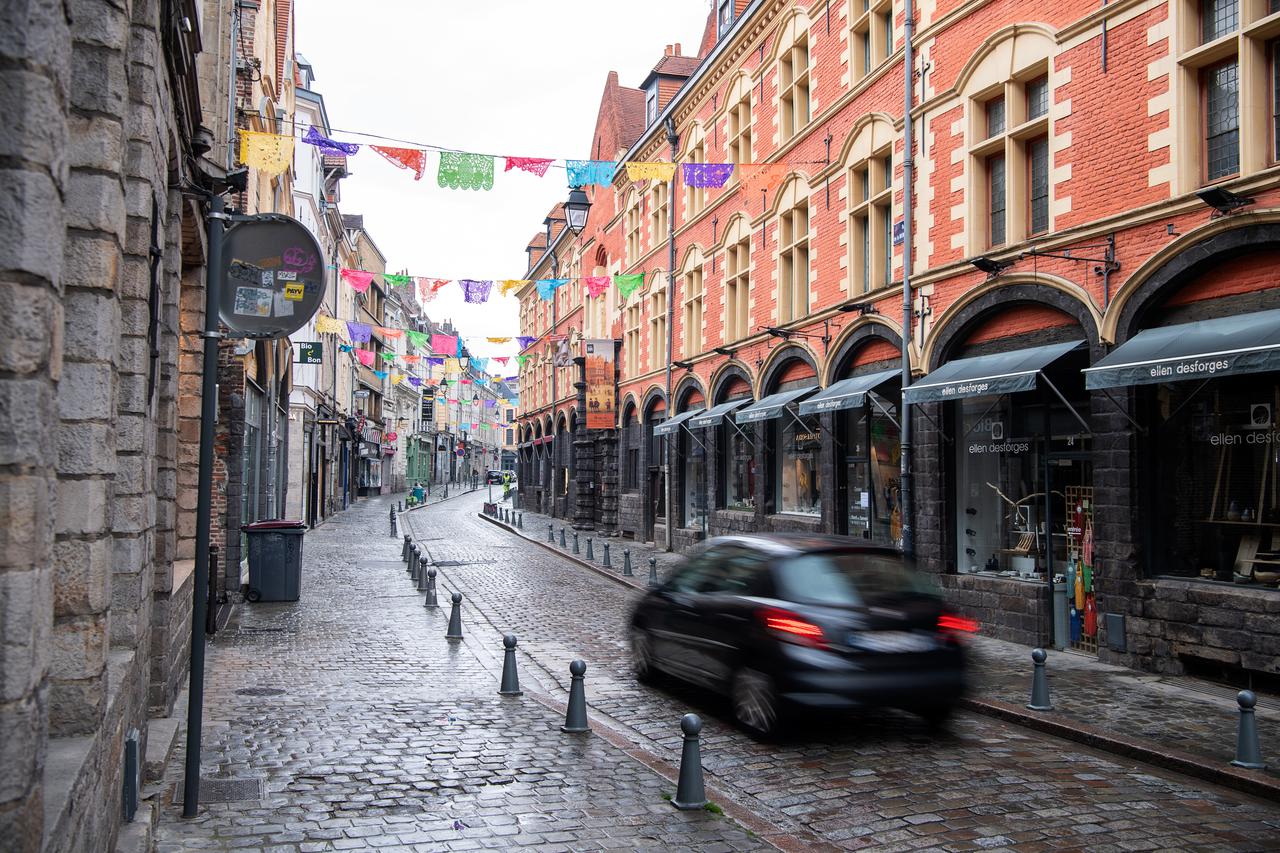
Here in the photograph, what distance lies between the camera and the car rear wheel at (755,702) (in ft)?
25.0

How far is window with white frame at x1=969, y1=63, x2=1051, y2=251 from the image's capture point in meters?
13.0

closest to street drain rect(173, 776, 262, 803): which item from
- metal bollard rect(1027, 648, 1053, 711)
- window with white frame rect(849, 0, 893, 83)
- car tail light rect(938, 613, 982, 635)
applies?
car tail light rect(938, 613, 982, 635)

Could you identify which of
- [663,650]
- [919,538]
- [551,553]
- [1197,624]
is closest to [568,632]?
[663,650]

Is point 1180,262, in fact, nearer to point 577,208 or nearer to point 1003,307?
point 1003,307

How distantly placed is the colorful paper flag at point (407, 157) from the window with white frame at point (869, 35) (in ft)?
25.4

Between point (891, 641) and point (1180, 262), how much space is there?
5.83 metres

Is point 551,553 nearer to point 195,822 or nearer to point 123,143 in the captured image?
point 195,822

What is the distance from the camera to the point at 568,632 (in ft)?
44.3

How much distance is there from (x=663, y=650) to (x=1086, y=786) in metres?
3.91

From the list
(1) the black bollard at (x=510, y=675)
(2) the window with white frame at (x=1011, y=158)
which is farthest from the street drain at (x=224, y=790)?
(2) the window with white frame at (x=1011, y=158)

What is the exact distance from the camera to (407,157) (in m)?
15.9

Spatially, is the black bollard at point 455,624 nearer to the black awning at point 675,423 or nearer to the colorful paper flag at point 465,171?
the colorful paper flag at point 465,171

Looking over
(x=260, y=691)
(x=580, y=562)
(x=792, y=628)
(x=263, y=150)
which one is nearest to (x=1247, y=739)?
(x=792, y=628)

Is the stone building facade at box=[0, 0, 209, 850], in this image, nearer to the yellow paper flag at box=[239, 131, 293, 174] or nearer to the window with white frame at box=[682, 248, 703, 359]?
the yellow paper flag at box=[239, 131, 293, 174]
